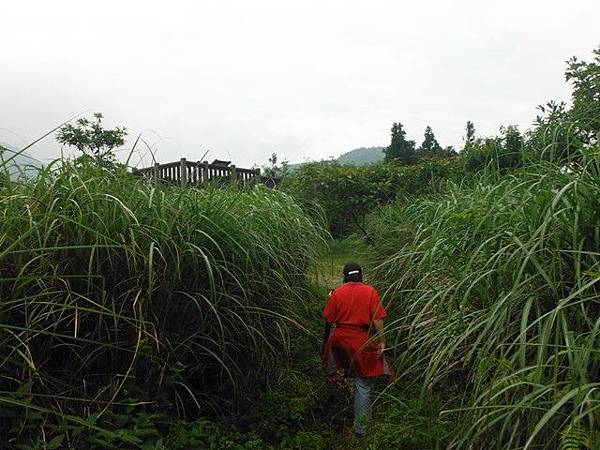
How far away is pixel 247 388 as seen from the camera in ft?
10.6

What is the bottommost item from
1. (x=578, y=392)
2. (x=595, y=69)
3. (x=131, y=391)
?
(x=131, y=391)

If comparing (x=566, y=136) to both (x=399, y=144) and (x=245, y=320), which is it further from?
(x=399, y=144)

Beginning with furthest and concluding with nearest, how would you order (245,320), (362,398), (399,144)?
(399,144)
(362,398)
(245,320)

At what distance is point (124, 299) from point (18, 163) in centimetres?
88

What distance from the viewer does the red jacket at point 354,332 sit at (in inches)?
144

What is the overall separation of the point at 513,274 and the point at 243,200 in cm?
234

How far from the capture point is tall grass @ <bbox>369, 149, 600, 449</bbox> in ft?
5.92

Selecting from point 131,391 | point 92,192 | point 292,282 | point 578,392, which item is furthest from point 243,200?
point 578,392

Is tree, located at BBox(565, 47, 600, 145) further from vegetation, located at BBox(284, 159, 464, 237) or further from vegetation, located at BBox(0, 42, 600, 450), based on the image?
vegetation, located at BBox(284, 159, 464, 237)

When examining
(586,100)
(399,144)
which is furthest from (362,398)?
(399,144)

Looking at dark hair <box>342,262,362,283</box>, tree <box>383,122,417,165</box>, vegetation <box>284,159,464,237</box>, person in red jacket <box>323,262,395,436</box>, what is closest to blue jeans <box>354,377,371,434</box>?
person in red jacket <box>323,262,395,436</box>

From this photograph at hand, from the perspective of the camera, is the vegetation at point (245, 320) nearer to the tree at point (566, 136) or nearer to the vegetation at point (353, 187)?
the tree at point (566, 136)

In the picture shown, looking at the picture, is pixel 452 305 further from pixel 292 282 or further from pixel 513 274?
pixel 292 282

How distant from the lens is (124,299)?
2574 millimetres
